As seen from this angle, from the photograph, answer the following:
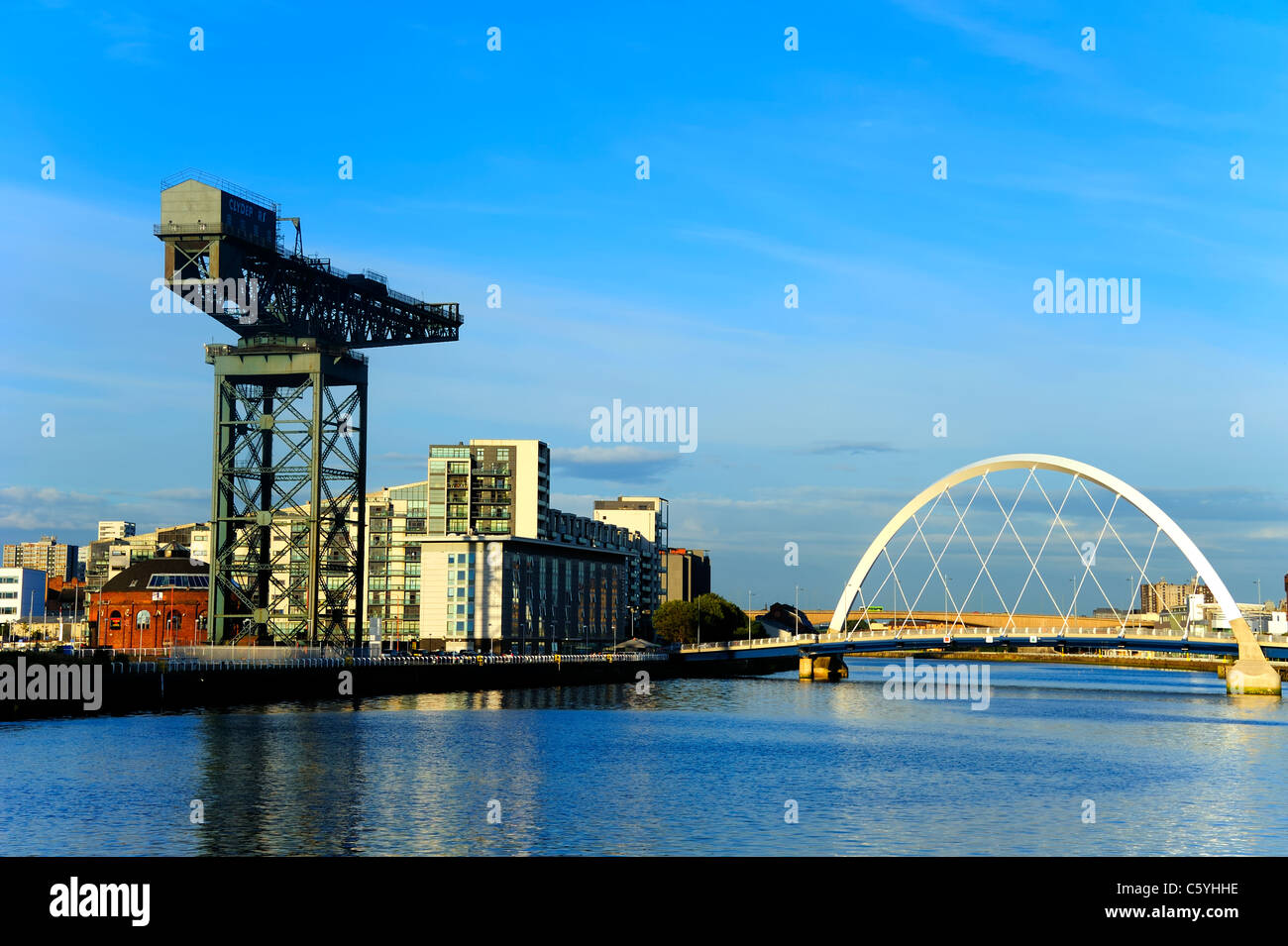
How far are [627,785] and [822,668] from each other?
354ft

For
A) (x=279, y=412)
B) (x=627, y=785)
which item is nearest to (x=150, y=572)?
(x=279, y=412)

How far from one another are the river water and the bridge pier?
65081 mm

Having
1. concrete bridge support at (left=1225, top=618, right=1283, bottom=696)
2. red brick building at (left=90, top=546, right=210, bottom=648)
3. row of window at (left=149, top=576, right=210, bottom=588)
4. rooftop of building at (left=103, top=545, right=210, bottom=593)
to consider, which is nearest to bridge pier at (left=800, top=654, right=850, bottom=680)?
concrete bridge support at (left=1225, top=618, right=1283, bottom=696)

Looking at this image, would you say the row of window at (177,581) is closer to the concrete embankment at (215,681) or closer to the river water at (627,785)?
the concrete embankment at (215,681)

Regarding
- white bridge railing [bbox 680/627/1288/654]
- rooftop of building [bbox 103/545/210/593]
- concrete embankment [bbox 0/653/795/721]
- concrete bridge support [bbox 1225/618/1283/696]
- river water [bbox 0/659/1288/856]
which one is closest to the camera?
river water [bbox 0/659/1288/856]

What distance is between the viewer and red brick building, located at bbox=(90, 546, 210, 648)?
125 meters

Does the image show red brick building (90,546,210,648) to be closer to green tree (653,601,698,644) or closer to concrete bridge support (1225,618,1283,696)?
green tree (653,601,698,644)

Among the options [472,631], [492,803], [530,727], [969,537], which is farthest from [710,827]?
[472,631]

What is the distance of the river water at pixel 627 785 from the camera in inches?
1483

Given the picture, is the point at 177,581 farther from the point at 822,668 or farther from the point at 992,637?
the point at 992,637

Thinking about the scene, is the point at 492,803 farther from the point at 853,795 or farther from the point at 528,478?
the point at 528,478

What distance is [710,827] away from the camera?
40.2 metres
